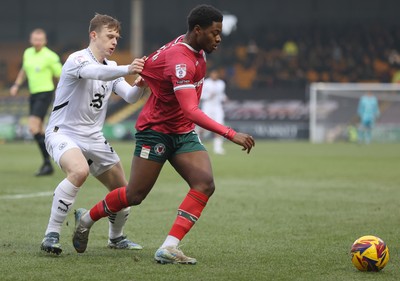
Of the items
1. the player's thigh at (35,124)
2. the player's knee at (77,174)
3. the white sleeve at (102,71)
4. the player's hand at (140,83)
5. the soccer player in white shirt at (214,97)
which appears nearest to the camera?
the white sleeve at (102,71)

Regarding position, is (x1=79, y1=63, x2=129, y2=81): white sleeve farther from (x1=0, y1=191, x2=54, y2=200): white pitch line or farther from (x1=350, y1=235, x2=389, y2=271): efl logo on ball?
(x1=0, y1=191, x2=54, y2=200): white pitch line

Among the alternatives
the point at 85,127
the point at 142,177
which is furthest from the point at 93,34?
the point at 142,177

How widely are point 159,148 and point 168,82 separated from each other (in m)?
0.56

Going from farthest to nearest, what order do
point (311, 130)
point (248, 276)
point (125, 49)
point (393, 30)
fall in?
point (125, 49) → point (393, 30) → point (311, 130) → point (248, 276)

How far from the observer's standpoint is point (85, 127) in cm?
784

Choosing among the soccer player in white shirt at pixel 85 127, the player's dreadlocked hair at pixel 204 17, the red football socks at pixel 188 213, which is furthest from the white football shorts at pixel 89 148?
the player's dreadlocked hair at pixel 204 17

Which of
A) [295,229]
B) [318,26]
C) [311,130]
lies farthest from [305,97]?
[295,229]

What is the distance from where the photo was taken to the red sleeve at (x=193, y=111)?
668 cm

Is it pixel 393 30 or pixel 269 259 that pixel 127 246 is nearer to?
pixel 269 259

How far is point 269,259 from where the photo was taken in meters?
7.19

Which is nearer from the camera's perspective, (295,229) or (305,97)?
(295,229)

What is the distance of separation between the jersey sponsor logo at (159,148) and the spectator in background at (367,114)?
2518 centimetres

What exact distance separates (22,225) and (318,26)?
1179 inches

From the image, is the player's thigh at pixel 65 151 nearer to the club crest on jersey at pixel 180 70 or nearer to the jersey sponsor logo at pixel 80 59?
the jersey sponsor logo at pixel 80 59
